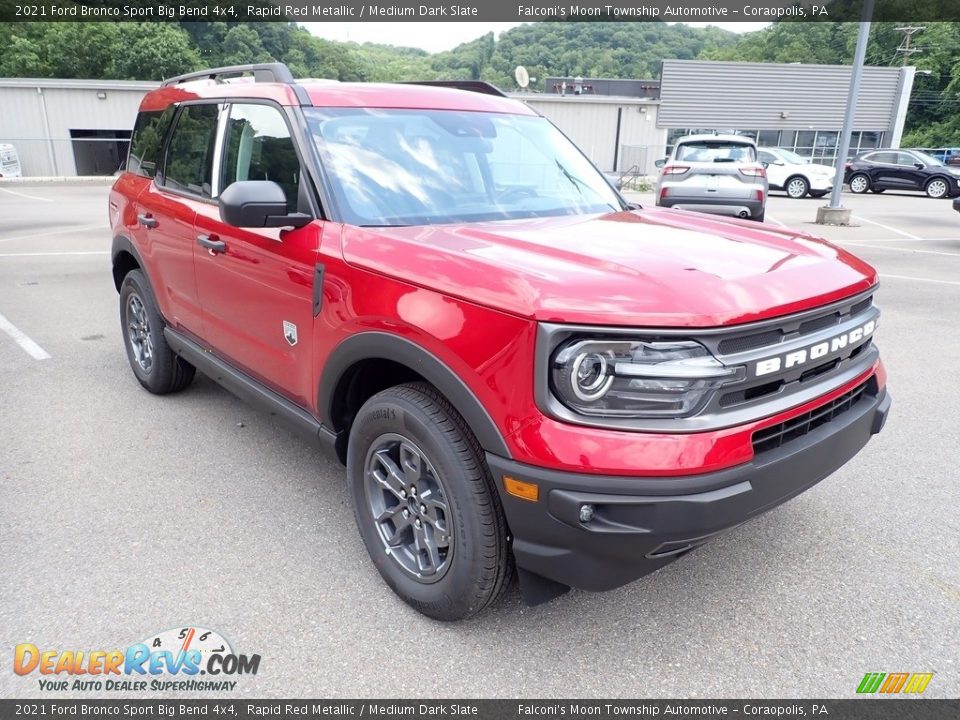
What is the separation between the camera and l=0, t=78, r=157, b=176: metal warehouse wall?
100ft

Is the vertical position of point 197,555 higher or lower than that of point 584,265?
lower

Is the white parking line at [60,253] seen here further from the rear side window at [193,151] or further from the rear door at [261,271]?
the rear door at [261,271]

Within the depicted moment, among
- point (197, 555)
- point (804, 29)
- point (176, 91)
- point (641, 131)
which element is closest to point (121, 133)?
point (641, 131)

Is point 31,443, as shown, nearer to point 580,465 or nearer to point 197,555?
point 197,555

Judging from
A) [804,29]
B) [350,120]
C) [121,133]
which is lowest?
[121,133]

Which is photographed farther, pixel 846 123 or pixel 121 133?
pixel 121 133

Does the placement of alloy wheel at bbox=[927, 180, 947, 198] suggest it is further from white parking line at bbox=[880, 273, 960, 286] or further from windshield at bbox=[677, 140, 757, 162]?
white parking line at bbox=[880, 273, 960, 286]

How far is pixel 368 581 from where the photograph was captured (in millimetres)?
2838

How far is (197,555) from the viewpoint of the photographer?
2986 mm

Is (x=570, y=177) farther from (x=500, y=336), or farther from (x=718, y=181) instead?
(x=718, y=181)

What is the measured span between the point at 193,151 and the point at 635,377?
9.98 feet

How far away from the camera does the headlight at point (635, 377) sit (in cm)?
199

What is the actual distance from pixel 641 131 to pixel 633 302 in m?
37.8

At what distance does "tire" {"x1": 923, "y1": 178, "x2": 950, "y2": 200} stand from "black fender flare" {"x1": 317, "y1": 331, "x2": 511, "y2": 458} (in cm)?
2577
